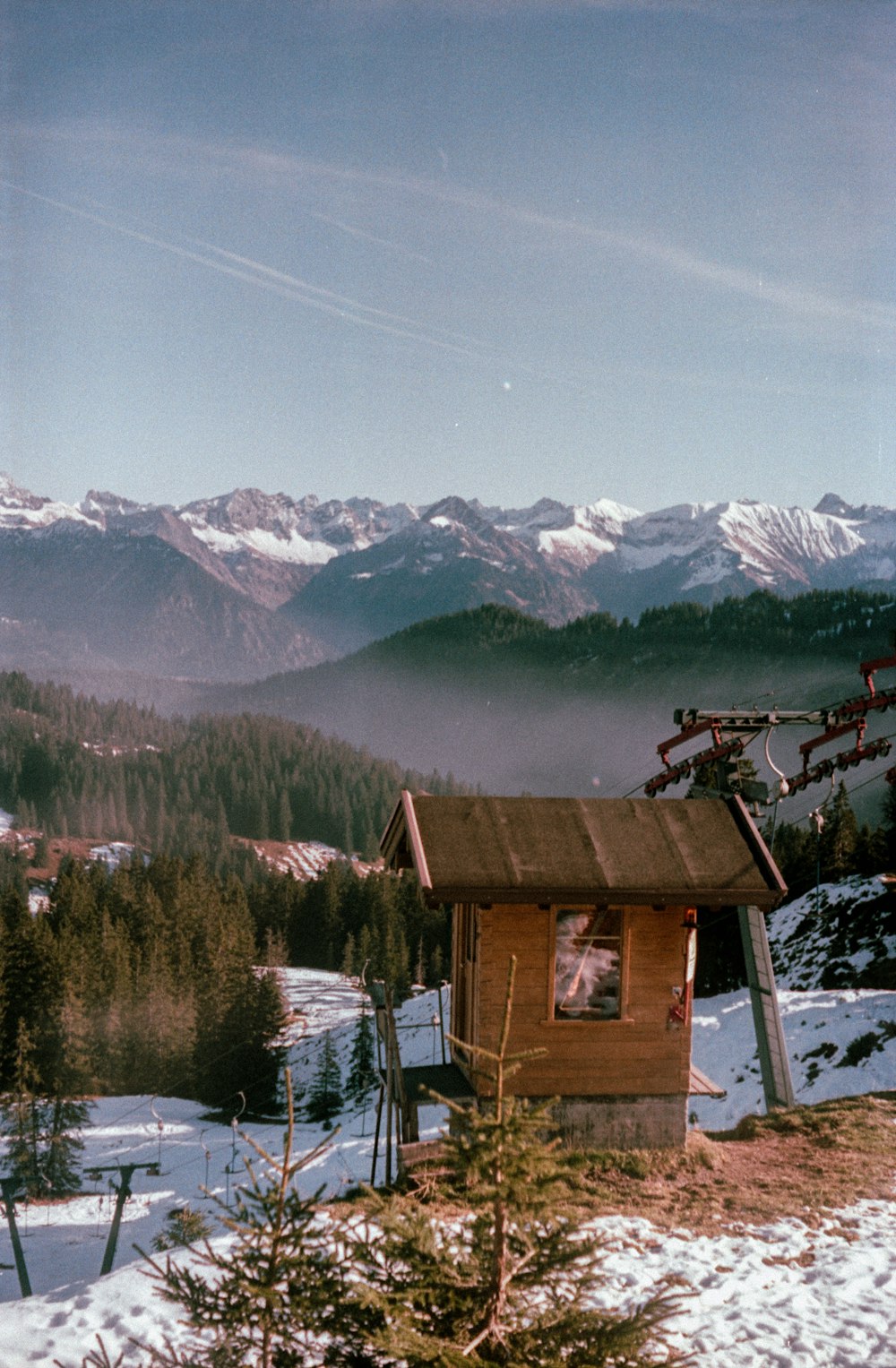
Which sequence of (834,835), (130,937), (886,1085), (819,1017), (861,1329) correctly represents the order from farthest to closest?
(130,937), (834,835), (819,1017), (886,1085), (861,1329)

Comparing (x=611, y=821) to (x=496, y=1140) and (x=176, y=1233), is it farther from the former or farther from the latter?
(x=176, y=1233)

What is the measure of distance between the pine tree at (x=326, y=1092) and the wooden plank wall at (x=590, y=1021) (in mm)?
51660

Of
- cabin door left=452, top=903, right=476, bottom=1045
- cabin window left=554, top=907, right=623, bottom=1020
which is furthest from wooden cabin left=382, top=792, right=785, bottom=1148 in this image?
cabin door left=452, top=903, right=476, bottom=1045

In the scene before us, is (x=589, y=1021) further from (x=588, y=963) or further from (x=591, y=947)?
(x=591, y=947)

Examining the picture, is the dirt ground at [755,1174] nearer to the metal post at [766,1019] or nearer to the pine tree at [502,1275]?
the metal post at [766,1019]

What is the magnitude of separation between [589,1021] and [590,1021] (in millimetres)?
34

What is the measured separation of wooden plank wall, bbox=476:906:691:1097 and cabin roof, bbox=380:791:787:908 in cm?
62

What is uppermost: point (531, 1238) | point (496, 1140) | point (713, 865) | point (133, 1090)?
point (713, 865)

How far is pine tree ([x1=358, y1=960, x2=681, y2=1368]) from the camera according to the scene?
589 centimetres

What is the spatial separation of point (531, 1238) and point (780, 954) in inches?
1831

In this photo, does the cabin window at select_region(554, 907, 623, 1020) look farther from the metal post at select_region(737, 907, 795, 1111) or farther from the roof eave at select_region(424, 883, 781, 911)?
the metal post at select_region(737, 907, 795, 1111)

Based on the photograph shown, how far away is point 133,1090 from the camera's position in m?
71.6

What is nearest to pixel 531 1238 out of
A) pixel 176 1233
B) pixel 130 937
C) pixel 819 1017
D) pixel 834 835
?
pixel 819 1017

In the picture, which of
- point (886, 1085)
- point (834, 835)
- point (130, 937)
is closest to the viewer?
point (886, 1085)
